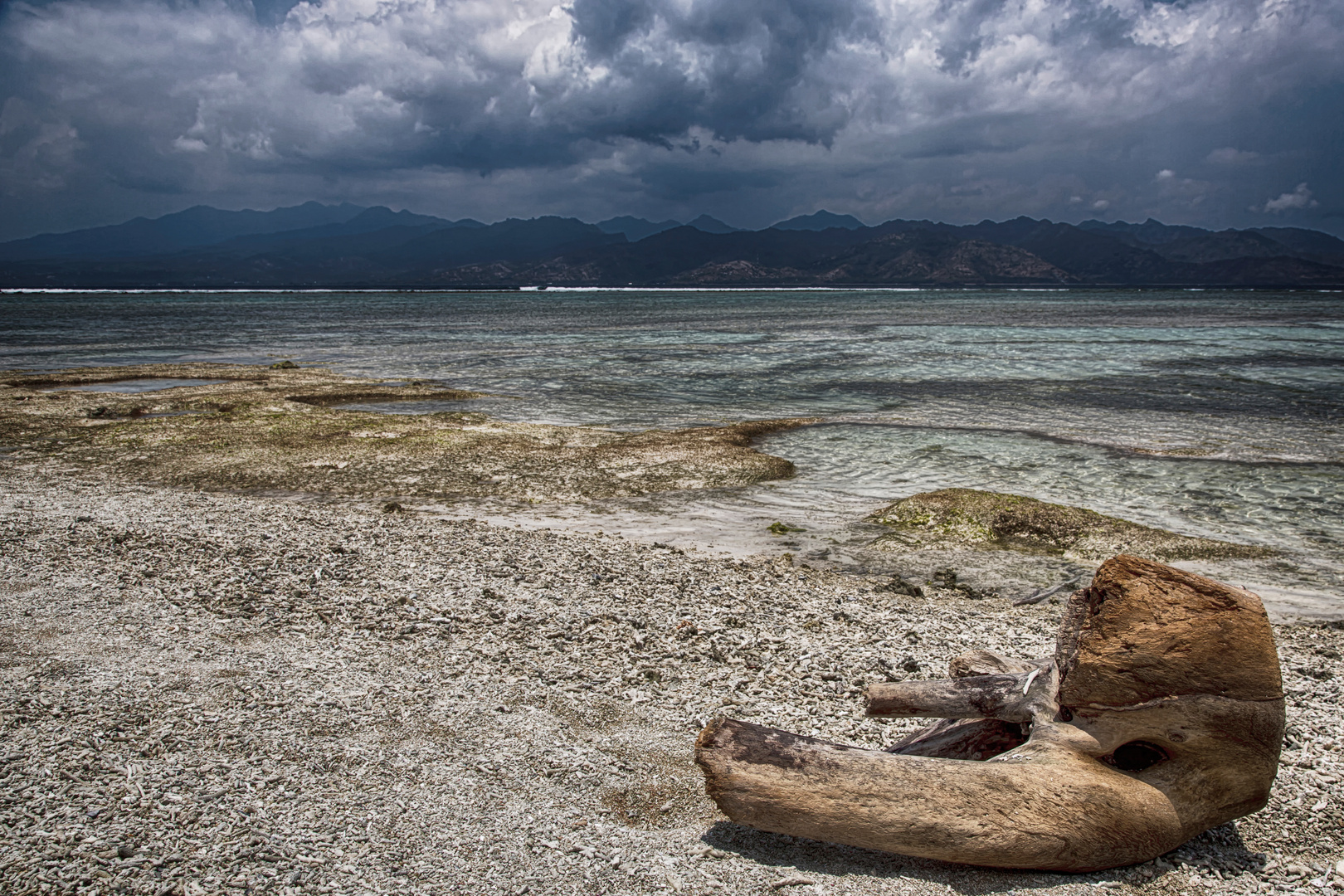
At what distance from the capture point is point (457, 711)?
579cm

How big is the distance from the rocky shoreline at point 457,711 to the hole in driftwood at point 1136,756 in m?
0.49

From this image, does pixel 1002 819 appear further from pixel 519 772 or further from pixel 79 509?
pixel 79 509

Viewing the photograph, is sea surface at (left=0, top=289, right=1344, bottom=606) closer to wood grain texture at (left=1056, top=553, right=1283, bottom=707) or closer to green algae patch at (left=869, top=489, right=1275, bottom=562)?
green algae patch at (left=869, top=489, right=1275, bottom=562)

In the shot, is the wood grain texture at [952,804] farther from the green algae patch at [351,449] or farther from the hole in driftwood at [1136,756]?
the green algae patch at [351,449]

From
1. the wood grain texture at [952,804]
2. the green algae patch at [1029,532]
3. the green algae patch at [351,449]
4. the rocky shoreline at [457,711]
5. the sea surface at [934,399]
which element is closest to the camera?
the wood grain texture at [952,804]

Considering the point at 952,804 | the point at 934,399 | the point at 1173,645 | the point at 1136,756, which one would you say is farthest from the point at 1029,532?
the point at 934,399

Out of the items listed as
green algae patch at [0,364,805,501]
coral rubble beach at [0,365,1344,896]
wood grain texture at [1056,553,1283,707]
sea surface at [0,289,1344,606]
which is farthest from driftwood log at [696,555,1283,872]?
green algae patch at [0,364,805,501]

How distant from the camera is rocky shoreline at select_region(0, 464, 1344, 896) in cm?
412

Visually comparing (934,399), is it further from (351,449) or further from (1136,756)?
(1136,756)

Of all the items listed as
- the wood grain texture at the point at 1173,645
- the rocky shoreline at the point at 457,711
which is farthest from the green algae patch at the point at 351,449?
the wood grain texture at the point at 1173,645

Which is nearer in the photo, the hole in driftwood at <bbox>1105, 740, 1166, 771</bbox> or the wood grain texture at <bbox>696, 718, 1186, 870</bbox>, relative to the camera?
the wood grain texture at <bbox>696, 718, 1186, 870</bbox>

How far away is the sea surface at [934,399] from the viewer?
41.3ft

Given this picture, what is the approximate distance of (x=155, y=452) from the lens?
54.2ft

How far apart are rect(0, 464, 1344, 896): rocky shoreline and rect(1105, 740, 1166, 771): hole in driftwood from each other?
49cm
